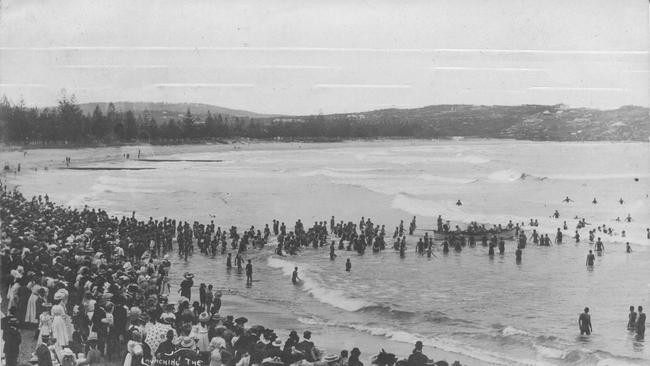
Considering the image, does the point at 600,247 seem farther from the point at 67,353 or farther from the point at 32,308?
the point at 67,353

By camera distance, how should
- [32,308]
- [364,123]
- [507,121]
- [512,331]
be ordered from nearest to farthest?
[32,308] → [512,331] → [507,121] → [364,123]

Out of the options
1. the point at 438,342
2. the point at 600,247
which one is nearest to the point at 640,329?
the point at 438,342

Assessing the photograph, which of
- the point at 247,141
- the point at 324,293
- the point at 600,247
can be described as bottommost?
the point at 324,293

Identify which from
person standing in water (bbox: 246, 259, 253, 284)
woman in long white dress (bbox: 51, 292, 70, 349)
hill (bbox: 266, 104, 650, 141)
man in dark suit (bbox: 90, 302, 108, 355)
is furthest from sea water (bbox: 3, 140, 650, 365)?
woman in long white dress (bbox: 51, 292, 70, 349)

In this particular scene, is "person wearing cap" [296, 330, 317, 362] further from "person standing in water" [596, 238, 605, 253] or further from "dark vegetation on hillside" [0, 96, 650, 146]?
"person standing in water" [596, 238, 605, 253]

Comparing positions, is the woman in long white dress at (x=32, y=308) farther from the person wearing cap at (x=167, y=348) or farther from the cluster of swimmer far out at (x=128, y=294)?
the person wearing cap at (x=167, y=348)

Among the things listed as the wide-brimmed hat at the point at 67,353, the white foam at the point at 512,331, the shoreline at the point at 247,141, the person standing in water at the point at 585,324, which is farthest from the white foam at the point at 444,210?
the wide-brimmed hat at the point at 67,353
